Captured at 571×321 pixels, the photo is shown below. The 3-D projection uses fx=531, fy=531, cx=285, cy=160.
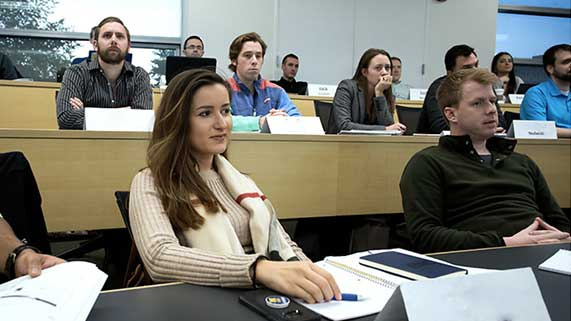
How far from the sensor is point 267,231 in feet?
4.42

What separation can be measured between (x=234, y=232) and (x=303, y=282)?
0.49 m

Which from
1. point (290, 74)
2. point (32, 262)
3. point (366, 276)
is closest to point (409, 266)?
point (366, 276)

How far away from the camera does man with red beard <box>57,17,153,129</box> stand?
2932 mm

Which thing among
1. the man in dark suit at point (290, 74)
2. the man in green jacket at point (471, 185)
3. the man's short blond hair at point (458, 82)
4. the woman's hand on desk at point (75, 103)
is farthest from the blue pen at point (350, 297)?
the man in dark suit at point (290, 74)

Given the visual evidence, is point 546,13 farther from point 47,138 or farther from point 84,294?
point 84,294

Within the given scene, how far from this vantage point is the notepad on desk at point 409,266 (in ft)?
3.06

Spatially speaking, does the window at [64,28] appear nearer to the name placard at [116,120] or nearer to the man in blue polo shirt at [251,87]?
the man in blue polo shirt at [251,87]

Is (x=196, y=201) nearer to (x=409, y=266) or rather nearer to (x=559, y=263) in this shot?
(x=409, y=266)

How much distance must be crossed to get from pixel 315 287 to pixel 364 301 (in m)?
0.08

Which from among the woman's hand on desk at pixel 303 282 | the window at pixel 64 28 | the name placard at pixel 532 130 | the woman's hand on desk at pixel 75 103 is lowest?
the woman's hand on desk at pixel 303 282

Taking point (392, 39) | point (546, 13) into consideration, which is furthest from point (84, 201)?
point (546, 13)

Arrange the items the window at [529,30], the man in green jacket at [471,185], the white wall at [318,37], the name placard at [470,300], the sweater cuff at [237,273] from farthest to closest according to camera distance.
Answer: the window at [529,30] < the white wall at [318,37] < the man in green jacket at [471,185] < the sweater cuff at [237,273] < the name placard at [470,300]

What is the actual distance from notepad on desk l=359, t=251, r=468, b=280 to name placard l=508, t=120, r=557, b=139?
192cm

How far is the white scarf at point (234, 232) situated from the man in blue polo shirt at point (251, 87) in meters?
1.78
